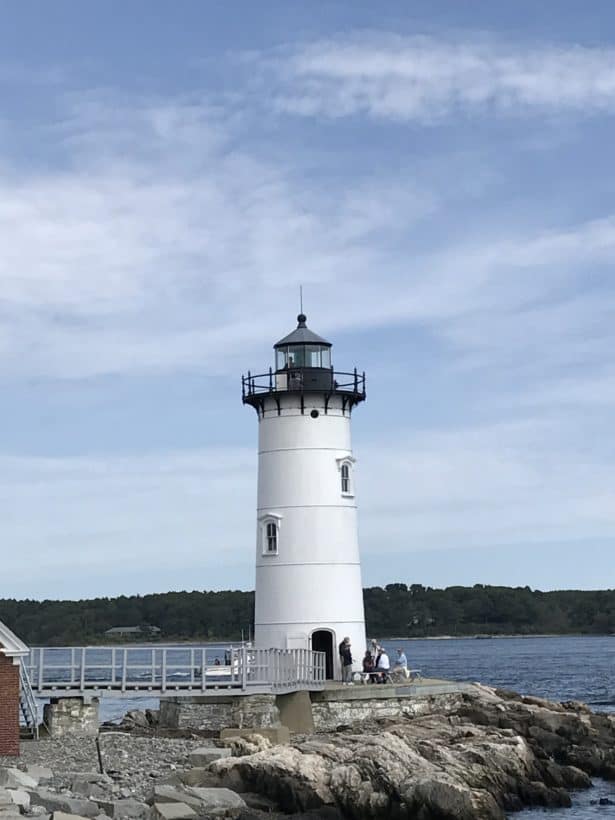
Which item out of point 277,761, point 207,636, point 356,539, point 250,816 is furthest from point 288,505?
point 207,636

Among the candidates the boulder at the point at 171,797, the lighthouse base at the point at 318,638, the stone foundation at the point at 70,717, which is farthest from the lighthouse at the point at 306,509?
the boulder at the point at 171,797

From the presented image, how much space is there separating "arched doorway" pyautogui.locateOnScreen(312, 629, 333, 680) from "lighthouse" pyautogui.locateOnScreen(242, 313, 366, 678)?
0.03 metres

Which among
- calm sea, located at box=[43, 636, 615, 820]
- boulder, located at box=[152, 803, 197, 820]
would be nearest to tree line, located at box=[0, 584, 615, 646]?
calm sea, located at box=[43, 636, 615, 820]

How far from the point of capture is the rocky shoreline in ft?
70.0

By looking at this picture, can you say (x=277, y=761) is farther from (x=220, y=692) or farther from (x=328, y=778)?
(x=220, y=692)

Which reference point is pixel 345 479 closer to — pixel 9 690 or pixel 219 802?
pixel 9 690

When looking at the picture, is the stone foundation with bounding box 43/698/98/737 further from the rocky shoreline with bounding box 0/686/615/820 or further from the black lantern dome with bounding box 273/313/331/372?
the black lantern dome with bounding box 273/313/331/372

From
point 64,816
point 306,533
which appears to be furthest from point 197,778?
point 306,533

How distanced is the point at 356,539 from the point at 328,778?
43.2ft

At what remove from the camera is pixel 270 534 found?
36.0 m

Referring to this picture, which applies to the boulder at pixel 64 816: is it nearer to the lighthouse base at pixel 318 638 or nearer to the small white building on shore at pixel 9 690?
the small white building on shore at pixel 9 690

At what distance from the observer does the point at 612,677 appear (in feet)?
254

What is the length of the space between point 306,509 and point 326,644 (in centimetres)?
341

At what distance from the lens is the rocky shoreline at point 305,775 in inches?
840
